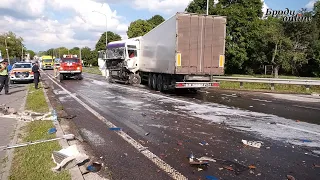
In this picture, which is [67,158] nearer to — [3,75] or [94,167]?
[94,167]

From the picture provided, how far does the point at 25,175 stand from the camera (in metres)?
4.11

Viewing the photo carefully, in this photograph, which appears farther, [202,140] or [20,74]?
[20,74]

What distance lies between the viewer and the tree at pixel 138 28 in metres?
72.4

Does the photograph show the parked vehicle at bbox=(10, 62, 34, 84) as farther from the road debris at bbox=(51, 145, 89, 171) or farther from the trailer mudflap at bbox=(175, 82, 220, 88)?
the road debris at bbox=(51, 145, 89, 171)

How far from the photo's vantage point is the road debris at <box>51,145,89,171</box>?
14.0ft

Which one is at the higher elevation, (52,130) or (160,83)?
(160,83)

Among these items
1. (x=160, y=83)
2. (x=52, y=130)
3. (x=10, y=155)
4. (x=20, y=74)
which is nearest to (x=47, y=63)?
(x=20, y=74)

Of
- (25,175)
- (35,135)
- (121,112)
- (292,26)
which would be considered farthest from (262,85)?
(292,26)

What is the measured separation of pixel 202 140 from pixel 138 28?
6907 cm

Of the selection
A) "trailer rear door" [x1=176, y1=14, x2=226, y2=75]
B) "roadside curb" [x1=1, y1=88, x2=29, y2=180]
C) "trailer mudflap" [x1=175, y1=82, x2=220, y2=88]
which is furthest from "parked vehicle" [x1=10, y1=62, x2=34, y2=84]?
"roadside curb" [x1=1, y1=88, x2=29, y2=180]

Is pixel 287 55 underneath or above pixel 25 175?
above

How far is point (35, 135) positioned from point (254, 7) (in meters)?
42.8

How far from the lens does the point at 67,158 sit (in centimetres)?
437

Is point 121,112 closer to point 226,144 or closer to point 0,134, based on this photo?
point 0,134
